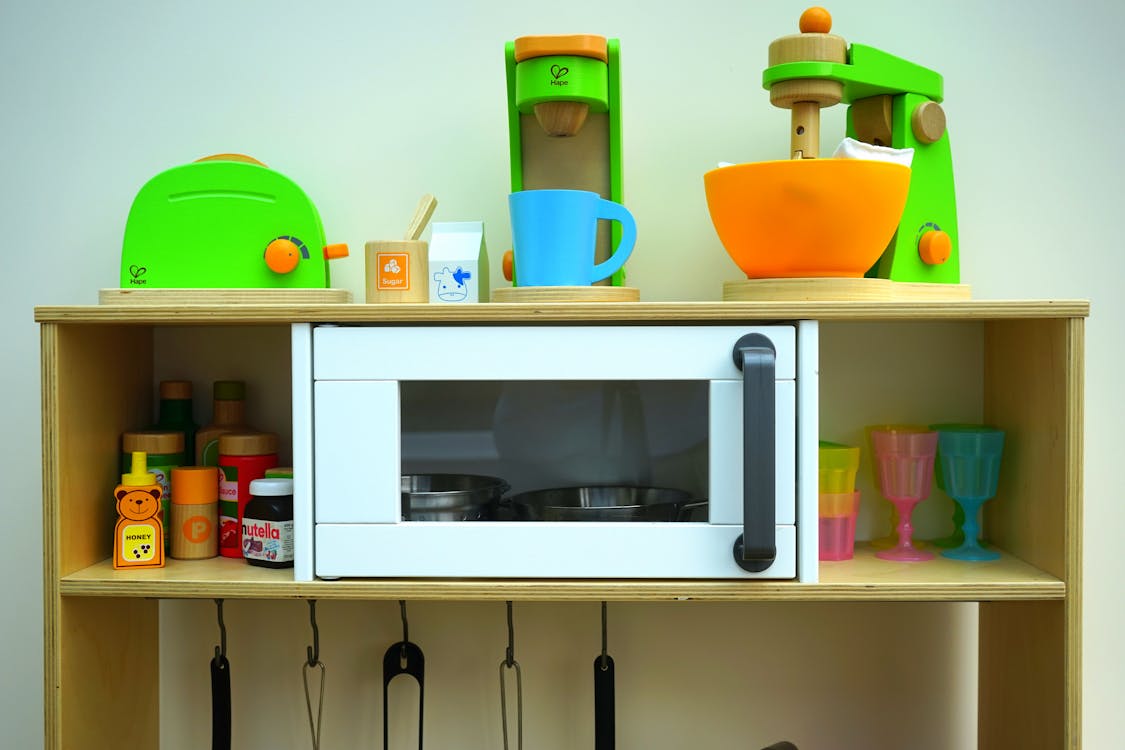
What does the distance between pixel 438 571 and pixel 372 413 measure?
0.17 m

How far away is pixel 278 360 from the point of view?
1.33 m

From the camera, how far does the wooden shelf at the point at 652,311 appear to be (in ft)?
3.30

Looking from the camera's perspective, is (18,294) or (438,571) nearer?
(438,571)

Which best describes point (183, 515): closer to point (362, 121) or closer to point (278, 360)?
point (278, 360)

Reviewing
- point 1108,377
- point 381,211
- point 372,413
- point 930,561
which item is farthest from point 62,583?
point 1108,377

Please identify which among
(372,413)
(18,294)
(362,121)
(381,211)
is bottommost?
(372,413)

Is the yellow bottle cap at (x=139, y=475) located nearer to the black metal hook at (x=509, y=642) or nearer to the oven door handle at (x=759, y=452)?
the black metal hook at (x=509, y=642)

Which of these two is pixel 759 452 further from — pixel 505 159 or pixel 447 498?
pixel 505 159

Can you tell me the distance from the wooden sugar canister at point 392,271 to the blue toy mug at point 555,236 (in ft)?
0.37

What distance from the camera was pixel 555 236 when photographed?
1.08m

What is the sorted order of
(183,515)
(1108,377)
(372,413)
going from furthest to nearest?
(1108,377) → (183,515) → (372,413)

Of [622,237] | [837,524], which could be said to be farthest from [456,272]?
[837,524]

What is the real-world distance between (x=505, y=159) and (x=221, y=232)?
0.37m

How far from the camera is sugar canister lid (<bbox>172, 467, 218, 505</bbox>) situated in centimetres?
115
